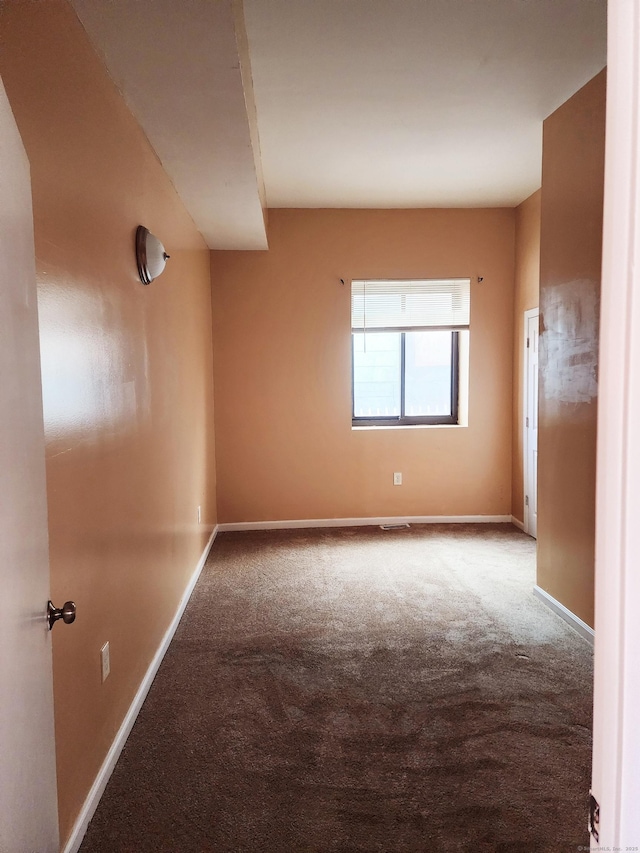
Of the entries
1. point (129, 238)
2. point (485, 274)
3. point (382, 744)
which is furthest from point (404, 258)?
point (382, 744)

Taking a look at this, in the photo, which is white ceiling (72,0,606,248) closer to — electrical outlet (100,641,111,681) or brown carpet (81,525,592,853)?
electrical outlet (100,641,111,681)

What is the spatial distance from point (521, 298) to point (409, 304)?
3.13 ft

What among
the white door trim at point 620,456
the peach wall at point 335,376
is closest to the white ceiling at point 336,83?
the peach wall at point 335,376

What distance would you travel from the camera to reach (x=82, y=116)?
1.70 meters

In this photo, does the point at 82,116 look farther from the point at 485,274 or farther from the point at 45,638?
A: the point at 485,274

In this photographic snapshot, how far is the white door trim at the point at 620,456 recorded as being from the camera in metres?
0.50

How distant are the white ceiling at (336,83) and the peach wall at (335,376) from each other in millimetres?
763

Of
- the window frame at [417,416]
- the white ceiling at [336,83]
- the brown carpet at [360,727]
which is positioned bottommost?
the brown carpet at [360,727]

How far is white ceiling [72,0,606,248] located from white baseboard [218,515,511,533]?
251 cm

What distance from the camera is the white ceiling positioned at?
184 centimetres

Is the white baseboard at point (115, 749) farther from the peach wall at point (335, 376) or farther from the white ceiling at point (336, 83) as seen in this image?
A: the white ceiling at point (336, 83)

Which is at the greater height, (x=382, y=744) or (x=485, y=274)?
(x=485, y=274)

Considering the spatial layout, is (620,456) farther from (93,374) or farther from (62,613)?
(93,374)

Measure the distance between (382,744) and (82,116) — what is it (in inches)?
91.5
